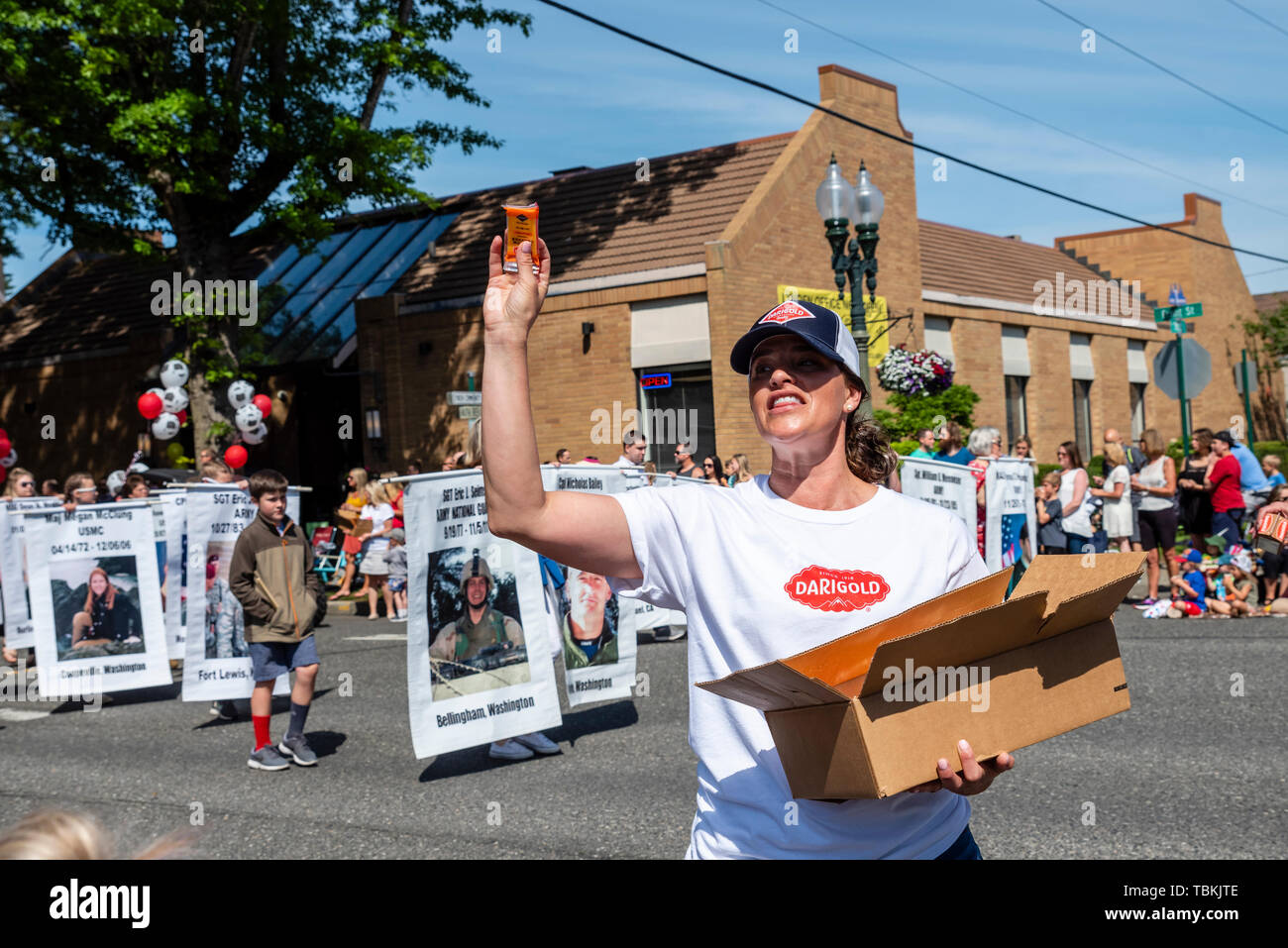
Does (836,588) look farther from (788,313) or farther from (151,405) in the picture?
(151,405)

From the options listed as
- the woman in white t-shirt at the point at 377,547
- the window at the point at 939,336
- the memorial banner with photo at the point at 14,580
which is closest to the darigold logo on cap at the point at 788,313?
the memorial banner with photo at the point at 14,580

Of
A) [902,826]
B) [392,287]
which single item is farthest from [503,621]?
[392,287]

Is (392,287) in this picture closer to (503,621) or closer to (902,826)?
(503,621)

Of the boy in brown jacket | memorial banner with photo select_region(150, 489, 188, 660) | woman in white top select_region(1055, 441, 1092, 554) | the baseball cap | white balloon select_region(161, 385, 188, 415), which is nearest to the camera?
the baseball cap

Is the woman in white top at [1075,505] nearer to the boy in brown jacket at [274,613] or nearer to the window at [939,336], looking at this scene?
the boy in brown jacket at [274,613]

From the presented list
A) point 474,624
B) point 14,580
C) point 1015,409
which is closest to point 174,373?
point 14,580

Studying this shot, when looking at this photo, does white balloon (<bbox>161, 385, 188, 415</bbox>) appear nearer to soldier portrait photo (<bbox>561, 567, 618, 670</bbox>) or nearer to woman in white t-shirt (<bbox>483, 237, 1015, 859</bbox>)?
soldier portrait photo (<bbox>561, 567, 618, 670</bbox>)

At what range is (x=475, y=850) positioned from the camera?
19.4ft

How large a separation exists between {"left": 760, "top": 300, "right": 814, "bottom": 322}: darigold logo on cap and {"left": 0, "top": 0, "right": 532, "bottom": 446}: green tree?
1857cm

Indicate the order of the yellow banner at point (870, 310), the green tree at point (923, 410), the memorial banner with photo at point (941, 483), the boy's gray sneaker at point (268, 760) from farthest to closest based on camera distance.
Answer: the yellow banner at point (870, 310), the green tree at point (923, 410), the memorial banner with photo at point (941, 483), the boy's gray sneaker at point (268, 760)

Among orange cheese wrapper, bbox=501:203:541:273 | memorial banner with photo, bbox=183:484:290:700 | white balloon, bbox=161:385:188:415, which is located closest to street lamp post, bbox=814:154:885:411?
memorial banner with photo, bbox=183:484:290:700

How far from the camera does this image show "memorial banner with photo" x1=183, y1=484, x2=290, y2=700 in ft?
32.9

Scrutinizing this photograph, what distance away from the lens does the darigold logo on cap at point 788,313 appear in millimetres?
2642

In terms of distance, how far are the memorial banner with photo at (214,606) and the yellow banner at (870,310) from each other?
14279 mm
